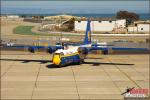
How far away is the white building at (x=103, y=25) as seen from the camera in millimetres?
126844

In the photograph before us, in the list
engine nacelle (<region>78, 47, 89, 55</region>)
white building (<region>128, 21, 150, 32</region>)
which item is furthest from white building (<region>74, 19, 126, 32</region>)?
engine nacelle (<region>78, 47, 89, 55</region>)

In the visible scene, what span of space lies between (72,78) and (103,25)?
8641cm

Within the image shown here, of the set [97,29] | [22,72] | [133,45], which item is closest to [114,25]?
[97,29]

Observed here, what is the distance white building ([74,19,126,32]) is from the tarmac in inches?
2429

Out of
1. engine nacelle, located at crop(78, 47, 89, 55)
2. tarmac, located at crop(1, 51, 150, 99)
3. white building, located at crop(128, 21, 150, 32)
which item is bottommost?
tarmac, located at crop(1, 51, 150, 99)

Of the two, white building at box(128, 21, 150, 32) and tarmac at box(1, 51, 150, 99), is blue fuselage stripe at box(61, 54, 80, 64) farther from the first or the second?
white building at box(128, 21, 150, 32)

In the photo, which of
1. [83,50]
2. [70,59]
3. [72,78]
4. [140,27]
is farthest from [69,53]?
[140,27]

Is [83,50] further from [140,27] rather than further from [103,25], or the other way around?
[140,27]

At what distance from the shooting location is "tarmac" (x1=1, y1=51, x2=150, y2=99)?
36.7 m

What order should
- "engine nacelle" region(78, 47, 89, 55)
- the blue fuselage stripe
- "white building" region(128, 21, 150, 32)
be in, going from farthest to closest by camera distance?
1. "white building" region(128, 21, 150, 32)
2. "engine nacelle" region(78, 47, 89, 55)
3. the blue fuselage stripe

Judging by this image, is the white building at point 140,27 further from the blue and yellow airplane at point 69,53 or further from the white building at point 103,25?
the blue and yellow airplane at point 69,53

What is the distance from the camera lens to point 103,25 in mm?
130125

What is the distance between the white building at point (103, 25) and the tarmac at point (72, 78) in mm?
61700

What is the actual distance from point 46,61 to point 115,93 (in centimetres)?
2499
